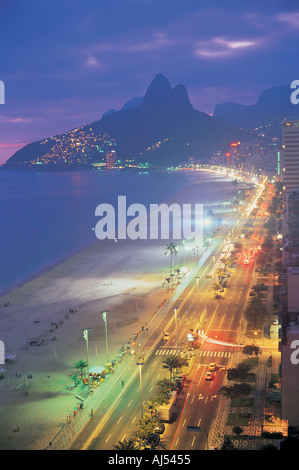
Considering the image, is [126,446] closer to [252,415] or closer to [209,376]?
[252,415]

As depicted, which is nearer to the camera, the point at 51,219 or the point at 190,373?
the point at 190,373

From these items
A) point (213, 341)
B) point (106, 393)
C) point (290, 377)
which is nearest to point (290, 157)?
point (213, 341)

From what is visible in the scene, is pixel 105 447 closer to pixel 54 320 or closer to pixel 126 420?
pixel 126 420

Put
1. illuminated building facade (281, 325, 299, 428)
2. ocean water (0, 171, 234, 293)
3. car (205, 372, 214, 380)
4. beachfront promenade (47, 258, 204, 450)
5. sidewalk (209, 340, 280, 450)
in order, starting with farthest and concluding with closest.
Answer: ocean water (0, 171, 234, 293)
car (205, 372, 214, 380)
beachfront promenade (47, 258, 204, 450)
illuminated building facade (281, 325, 299, 428)
sidewalk (209, 340, 280, 450)

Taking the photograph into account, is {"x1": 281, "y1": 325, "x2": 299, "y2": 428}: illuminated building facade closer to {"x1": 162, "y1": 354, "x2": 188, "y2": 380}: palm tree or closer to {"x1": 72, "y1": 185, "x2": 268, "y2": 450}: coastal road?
{"x1": 72, "y1": 185, "x2": 268, "y2": 450}: coastal road

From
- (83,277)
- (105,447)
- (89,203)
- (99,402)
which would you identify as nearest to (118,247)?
(83,277)

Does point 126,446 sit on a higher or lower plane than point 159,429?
higher

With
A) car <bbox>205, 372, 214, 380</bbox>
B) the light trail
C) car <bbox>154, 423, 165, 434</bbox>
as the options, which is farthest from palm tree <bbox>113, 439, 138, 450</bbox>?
the light trail

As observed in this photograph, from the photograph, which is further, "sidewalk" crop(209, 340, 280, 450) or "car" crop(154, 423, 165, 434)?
"car" crop(154, 423, 165, 434)
